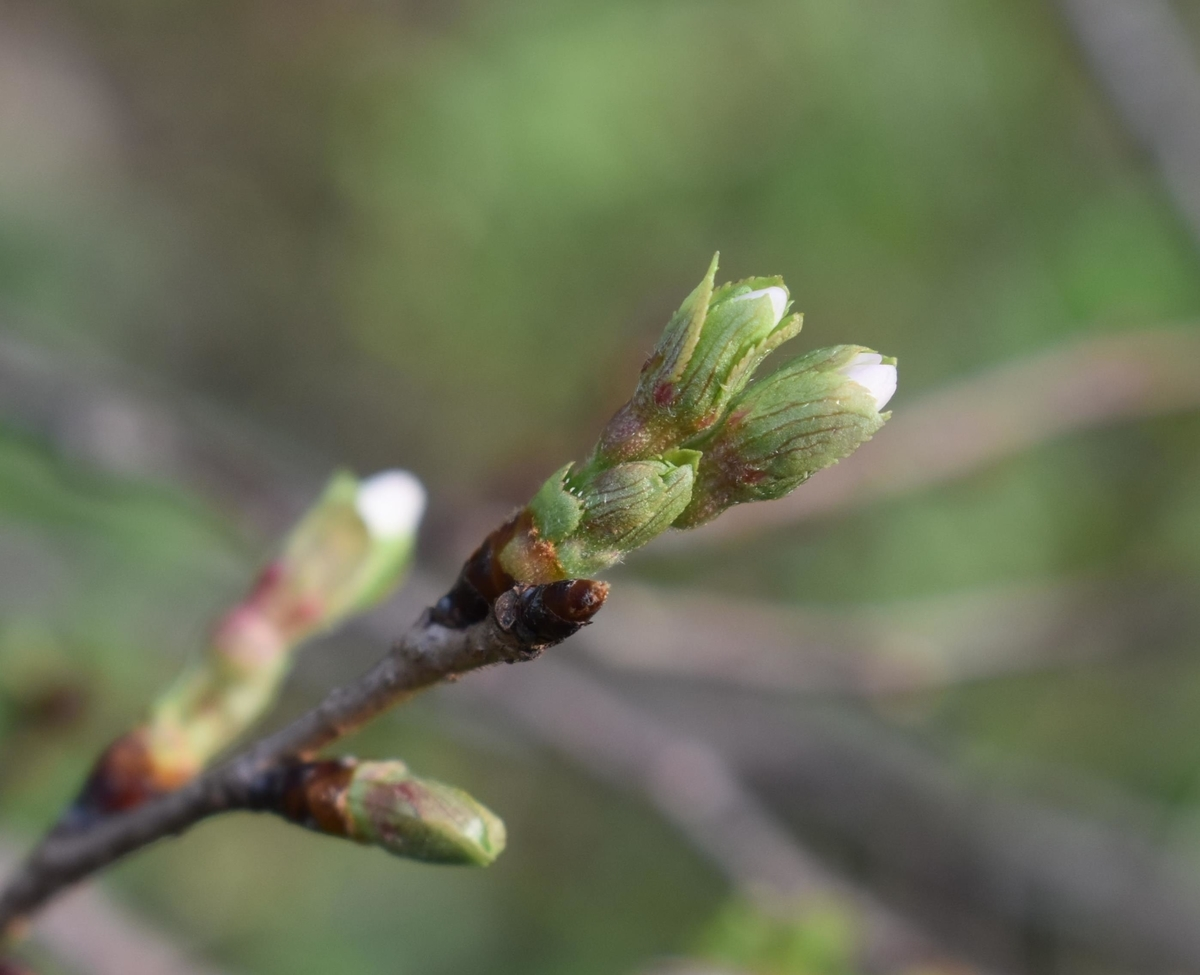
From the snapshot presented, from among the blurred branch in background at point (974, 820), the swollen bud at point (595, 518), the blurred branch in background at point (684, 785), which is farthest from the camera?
the blurred branch in background at point (974, 820)

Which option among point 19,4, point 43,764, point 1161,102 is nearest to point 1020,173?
point 1161,102

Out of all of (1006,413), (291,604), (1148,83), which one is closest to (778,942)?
(291,604)

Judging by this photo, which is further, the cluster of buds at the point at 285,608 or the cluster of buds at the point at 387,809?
the cluster of buds at the point at 285,608

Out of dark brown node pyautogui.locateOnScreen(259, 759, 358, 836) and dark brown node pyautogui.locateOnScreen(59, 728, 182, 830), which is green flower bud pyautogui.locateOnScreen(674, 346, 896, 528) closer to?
dark brown node pyautogui.locateOnScreen(259, 759, 358, 836)

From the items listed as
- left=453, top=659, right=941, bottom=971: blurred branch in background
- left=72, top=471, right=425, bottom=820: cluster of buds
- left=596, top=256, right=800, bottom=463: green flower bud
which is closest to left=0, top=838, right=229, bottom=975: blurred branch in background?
left=453, top=659, right=941, bottom=971: blurred branch in background

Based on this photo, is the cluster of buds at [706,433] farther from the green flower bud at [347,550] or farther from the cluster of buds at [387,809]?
the green flower bud at [347,550]

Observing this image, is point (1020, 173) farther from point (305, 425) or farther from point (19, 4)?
point (19, 4)

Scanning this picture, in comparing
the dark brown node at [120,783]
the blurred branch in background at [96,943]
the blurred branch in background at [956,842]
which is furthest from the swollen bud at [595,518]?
the blurred branch in background at [956,842]
